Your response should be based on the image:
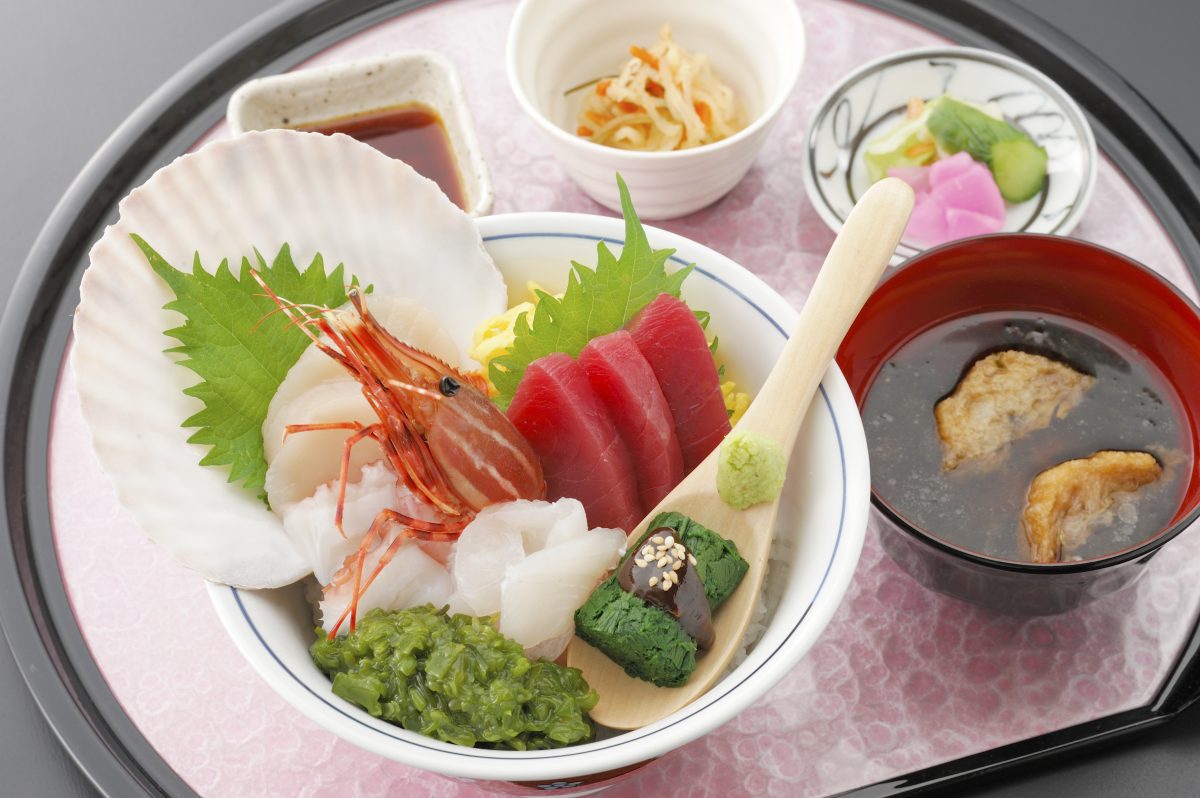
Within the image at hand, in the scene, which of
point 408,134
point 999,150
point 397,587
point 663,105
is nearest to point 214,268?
point 397,587

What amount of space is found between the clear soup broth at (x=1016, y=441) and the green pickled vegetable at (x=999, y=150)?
0.44 meters

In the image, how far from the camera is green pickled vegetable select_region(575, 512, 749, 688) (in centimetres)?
146

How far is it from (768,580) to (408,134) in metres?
1.43

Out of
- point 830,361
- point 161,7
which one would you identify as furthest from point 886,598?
point 161,7

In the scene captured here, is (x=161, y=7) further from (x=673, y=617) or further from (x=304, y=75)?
(x=673, y=617)

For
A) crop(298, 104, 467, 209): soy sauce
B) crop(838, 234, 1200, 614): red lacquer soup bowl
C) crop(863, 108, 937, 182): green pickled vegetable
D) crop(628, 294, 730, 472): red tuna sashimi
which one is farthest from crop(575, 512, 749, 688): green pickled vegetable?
crop(298, 104, 467, 209): soy sauce

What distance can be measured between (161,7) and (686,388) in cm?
204

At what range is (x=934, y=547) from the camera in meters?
1.65

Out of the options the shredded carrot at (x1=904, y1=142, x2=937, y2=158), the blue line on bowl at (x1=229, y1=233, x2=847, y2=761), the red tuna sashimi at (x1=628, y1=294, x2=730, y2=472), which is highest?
the shredded carrot at (x1=904, y1=142, x2=937, y2=158)

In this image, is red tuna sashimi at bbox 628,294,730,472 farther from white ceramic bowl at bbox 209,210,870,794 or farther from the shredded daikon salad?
the shredded daikon salad

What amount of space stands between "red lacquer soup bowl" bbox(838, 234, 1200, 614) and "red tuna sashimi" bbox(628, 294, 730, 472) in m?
0.28

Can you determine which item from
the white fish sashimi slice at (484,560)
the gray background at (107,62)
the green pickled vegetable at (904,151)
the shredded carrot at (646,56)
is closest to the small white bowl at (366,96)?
the shredded carrot at (646,56)

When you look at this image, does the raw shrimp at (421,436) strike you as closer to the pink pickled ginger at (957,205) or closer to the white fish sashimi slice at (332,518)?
the white fish sashimi slice at (332,518)

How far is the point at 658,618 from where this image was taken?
1461 mm
